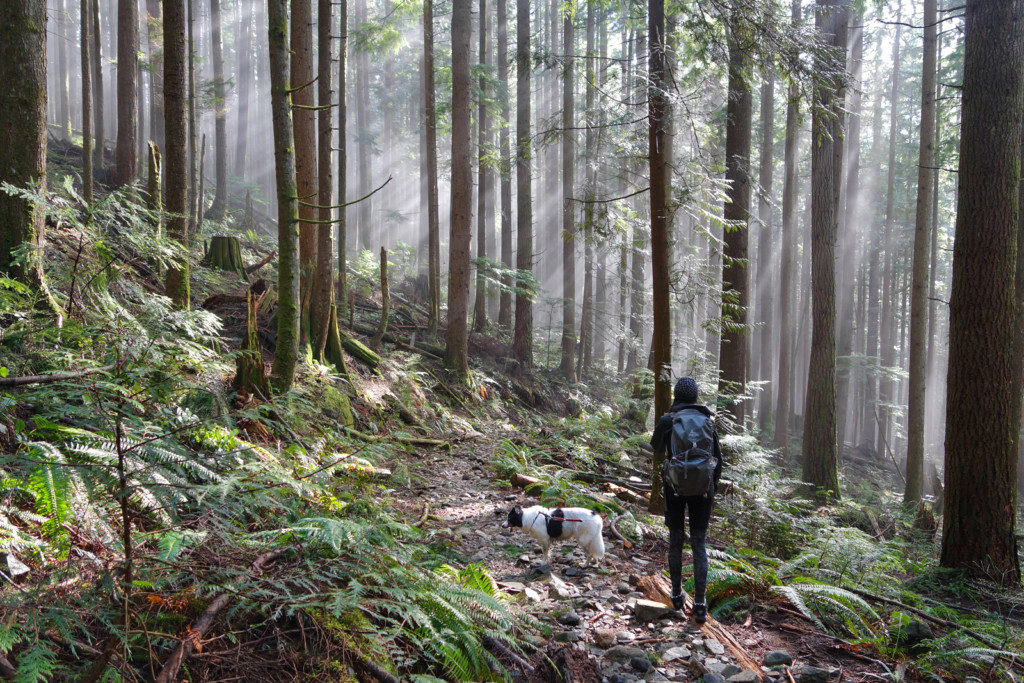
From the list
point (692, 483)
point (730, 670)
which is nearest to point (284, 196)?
point (692, 483)

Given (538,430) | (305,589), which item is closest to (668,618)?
(305,589)

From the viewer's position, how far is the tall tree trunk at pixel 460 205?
13.1 m

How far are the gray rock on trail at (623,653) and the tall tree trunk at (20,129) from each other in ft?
19.3

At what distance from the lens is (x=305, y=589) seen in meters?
2.91

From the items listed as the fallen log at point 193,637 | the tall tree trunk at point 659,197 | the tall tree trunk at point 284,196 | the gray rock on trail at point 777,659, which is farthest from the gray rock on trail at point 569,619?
the tall tree trunk at point 284,196

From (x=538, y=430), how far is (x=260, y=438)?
7377 millimetres

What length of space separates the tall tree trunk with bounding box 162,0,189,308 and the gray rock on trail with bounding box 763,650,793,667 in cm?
723

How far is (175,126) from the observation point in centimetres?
707

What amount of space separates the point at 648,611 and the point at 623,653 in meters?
0.74

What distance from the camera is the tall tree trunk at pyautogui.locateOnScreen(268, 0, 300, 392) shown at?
257 inches

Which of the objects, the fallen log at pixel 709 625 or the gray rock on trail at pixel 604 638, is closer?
the fallen log at pixel 709 625

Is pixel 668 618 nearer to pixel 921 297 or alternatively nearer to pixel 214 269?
pixel 214 269

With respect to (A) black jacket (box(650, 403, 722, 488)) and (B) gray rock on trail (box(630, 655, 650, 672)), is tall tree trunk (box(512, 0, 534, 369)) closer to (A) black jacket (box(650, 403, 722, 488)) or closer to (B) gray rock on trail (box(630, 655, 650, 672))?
(A) black jacket (box(650, 403, 722, 488))

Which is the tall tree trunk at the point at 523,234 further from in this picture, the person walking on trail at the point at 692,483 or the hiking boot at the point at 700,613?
the hiking boot at the point at 700,613
